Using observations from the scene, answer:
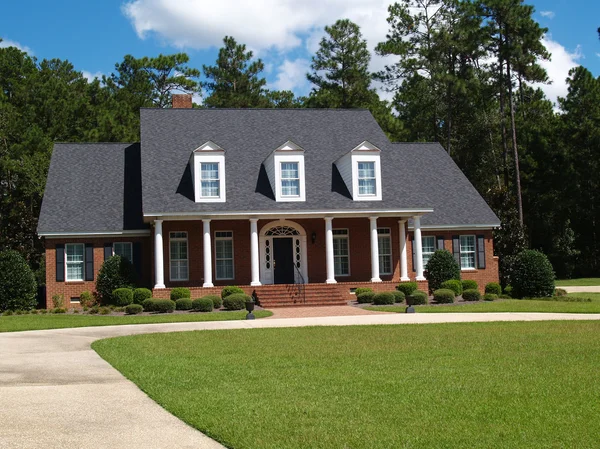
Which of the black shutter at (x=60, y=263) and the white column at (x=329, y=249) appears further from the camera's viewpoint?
the black shutter at (x=60, y=263)

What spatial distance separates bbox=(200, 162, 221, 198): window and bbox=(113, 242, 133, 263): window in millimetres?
4444

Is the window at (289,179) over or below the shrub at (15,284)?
over

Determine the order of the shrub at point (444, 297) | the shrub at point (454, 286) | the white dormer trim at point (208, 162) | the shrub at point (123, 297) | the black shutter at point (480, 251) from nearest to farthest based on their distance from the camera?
the shrub at point (444, 297) < the shrub at point (123, 297) < the white dormer trim at point (208, 162) < the shrub at point (454, 286) < the black shutter at point (480, 251)

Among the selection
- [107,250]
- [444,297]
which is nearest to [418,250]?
[444,297]

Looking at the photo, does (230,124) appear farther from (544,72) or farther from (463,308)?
(544,72)

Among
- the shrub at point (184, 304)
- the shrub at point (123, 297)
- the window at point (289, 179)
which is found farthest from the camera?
the window at point (289, 179)

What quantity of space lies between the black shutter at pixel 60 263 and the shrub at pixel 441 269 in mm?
15646

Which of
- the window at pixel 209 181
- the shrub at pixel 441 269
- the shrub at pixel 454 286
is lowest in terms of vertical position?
the shrub at pixel 454 286

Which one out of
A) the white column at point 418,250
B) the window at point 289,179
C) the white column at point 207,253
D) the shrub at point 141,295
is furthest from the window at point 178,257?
the white column at point 418,250

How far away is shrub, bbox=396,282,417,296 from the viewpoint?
29422 mm

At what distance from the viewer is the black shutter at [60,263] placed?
1213 inches

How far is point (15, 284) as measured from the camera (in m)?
28.7

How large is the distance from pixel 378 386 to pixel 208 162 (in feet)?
70.2

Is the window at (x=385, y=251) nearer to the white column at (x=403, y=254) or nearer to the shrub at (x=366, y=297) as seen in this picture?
the white column at (x=403, y=254)
